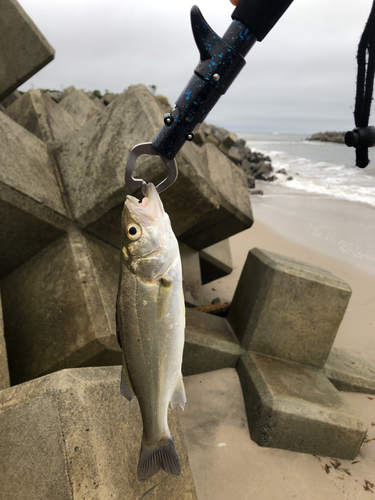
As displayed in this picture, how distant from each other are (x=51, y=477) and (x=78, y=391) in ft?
1.11

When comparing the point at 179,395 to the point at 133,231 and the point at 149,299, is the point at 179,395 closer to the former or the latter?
the point at 149,299

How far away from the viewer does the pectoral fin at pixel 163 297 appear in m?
1.17

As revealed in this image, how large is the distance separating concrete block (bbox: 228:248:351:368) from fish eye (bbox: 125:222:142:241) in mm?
2128

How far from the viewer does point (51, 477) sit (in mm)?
1470

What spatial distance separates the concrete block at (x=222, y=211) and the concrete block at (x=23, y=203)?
1718 millimetres

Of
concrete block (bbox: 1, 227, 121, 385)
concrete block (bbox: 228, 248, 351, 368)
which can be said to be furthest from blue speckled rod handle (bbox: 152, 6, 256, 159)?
concrete block (bbox: 228, 248, 351, 368)

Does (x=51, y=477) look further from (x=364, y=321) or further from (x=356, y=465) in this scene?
(x=364, y=321)

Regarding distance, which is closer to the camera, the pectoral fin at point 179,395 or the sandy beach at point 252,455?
the pectoral fin at point 179,395

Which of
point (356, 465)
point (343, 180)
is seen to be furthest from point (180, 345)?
point (343, 180)

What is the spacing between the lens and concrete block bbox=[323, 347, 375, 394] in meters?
3.32

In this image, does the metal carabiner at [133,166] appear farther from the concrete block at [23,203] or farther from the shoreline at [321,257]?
the shoreline at [321,257]

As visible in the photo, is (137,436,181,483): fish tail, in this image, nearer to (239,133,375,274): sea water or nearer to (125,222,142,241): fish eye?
(125,222,142,241): fish eye

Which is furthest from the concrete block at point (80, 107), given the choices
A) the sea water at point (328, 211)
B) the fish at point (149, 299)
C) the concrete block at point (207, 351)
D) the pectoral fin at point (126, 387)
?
the pectoral fin at point (126, 387)

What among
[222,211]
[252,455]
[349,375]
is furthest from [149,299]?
[222,211]
